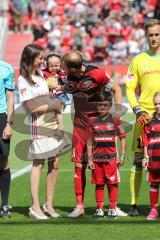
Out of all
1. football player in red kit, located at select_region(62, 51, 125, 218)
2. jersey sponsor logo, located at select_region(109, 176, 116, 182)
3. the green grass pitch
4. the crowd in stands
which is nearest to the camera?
the green grass pitch

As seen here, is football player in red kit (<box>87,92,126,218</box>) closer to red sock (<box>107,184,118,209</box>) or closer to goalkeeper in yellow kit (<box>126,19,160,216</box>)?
red sock (<box>107,184,118,209</box>)

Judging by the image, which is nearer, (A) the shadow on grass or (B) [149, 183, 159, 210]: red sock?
(A) the shadow on grass

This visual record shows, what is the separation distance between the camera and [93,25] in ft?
97.6

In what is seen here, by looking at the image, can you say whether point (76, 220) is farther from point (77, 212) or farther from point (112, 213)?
point (112, 213)

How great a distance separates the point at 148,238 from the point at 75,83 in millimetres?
2055

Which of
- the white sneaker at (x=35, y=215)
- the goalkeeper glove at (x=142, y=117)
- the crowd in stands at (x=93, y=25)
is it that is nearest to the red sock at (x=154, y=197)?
the goalkeeper glove at (x=142, y=117)

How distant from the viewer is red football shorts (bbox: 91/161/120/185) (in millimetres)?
9266

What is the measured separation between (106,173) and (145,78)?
1087mm

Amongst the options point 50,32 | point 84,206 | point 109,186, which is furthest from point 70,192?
point 50,32

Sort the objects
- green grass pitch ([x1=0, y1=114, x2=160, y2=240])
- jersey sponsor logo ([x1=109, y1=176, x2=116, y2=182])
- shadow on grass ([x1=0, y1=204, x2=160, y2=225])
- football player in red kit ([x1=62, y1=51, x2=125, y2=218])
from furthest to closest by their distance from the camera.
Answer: jersey sponsor logo ([x1=109, y1=176, x2=116, y2=182]) → football player in red kit ([x1=62, y1=51, x2=125, y2=218]) → shadow on grass ([x1=0, y1=204, x2=160, y2=225]) → green grass pitch ([x1=0, y1=114, x2=160, y2=240])

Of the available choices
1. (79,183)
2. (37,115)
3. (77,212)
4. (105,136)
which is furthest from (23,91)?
(77,212)

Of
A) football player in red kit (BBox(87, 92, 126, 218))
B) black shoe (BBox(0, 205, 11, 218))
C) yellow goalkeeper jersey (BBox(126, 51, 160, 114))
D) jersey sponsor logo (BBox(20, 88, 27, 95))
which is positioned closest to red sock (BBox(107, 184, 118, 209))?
football player in red kit (BBox(87, 92, 126, 218))

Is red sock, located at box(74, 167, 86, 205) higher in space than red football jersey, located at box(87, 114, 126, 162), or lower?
lower

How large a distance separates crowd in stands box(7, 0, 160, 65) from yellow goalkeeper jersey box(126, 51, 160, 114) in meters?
18.5
